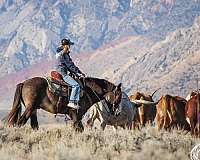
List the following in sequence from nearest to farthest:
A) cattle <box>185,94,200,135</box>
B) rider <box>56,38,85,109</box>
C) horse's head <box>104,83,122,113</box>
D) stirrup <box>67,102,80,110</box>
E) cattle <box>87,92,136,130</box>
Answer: stirrup <box>67,102,80,110</box> < rider <box>56,38,85,109</box> < horse's head <box>104,83,122,113</box> < cattle <box>185,94,200,135</box> < cattle <box>87,92,136,130</box>

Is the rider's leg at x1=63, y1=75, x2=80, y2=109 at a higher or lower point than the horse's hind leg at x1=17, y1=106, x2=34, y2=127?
higher

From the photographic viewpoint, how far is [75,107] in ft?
58.5

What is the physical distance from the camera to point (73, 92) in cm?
1791

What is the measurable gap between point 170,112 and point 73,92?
499 centimetres

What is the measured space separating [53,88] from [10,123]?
170cm

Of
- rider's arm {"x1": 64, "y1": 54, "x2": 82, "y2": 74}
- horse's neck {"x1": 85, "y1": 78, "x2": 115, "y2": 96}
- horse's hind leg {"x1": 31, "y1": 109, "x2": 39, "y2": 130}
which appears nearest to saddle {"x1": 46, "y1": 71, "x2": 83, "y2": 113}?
rider's arm {"x1": 64, "y1": 54, "x2": 82, "y2": 74}

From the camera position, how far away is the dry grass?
550 inches

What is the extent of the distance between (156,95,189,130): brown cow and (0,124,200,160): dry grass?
165 inches

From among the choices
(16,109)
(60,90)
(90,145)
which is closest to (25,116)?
(16,109)

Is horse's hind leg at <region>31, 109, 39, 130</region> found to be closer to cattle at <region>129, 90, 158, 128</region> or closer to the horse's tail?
the horse's tail

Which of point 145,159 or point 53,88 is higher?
point 53,88

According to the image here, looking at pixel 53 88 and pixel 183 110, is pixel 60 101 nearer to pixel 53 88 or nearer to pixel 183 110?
pixel 53 88

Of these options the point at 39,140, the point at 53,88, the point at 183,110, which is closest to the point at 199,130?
the point at 183,110

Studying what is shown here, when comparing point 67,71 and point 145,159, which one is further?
point 67,71
